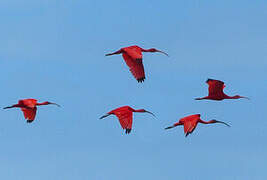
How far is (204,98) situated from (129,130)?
6.22m

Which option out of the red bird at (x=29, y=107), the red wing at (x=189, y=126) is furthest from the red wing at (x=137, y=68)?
the red bird at (x=29, y=107)

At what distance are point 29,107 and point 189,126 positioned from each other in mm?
10039

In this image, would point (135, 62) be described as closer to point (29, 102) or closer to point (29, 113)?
point (29, 102)

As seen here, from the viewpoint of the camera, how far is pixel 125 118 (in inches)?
1441

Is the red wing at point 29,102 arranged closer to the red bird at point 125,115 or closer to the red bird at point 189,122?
the red bird at point 125,115

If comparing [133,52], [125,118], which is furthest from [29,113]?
[133,52]

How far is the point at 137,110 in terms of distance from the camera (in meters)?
41.9

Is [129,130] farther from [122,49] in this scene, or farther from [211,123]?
[211,123]

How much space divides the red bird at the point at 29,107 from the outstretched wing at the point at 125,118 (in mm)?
5803

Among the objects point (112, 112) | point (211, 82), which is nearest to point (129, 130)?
point (112, 112)

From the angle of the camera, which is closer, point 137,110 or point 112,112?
point 112,112

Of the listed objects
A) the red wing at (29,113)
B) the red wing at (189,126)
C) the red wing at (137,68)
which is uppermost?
the red wing at (137,68)

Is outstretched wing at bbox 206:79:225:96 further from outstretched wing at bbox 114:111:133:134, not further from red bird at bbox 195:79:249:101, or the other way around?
outstretched wing at bbox 114:111:133:134

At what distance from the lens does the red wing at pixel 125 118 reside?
36031 mm
